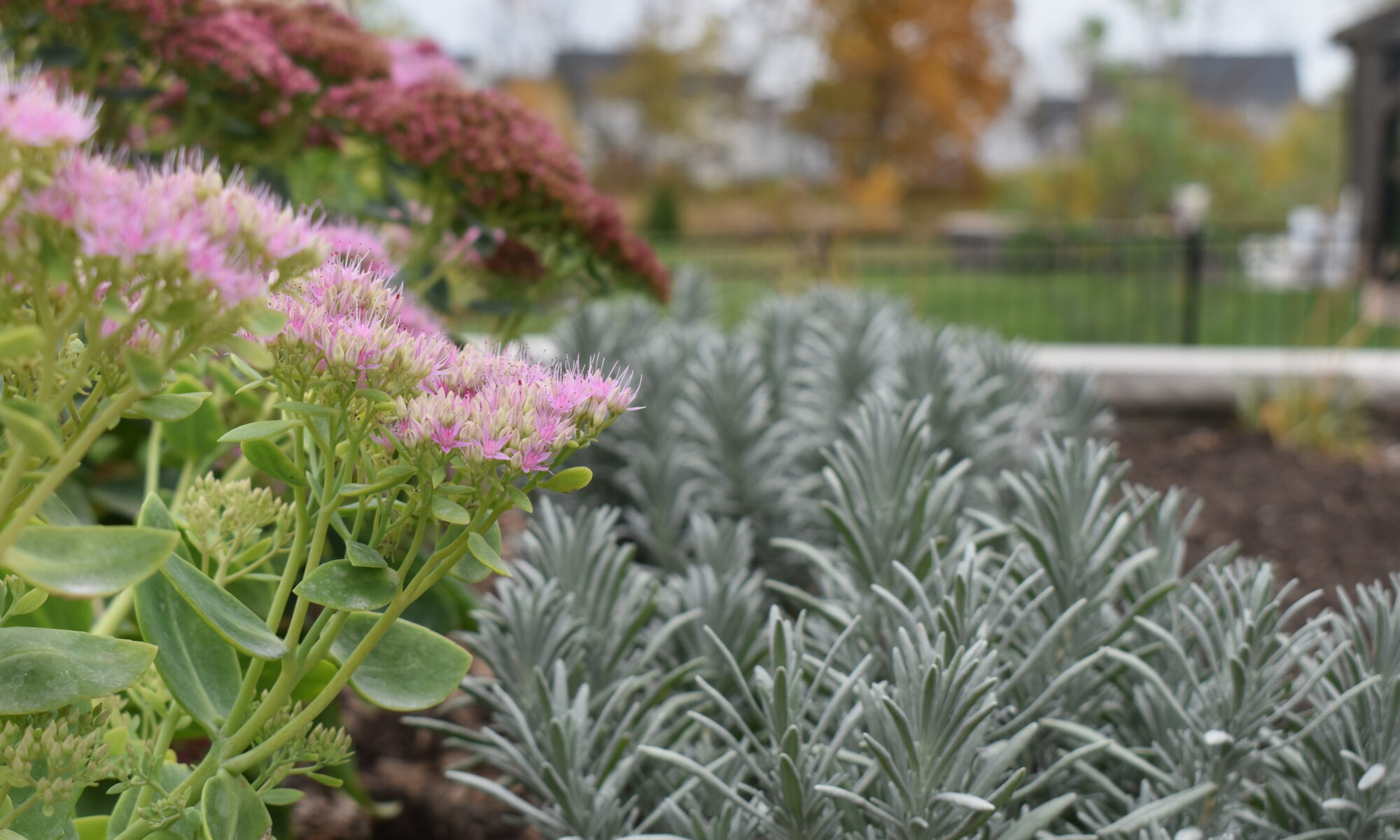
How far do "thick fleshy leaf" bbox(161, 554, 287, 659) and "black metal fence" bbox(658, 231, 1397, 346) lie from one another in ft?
16.0

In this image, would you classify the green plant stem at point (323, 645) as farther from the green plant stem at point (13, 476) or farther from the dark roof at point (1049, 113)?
the dark roof at point (1049, 113)

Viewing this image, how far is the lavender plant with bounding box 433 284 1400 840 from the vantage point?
1.08 meters

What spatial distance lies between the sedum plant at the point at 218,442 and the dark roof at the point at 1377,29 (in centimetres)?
1682

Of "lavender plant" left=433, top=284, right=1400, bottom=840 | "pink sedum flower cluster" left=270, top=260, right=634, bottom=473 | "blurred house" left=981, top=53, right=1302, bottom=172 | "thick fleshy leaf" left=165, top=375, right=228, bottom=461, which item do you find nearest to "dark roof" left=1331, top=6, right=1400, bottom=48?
"blurred house" left=981, top=53, right=1302, bottom=172

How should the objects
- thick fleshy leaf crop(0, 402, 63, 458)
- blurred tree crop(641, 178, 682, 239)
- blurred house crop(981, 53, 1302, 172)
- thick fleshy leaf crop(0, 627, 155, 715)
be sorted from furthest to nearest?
1. blurred house crop(981, 53, 1302, 172)
2. blurred tree crop(641, 178, 682, 239)
3. thick fleshy leaf crop(0, 627, 155, 715)
4. thick fleshy leaf crop(0, 402, 63, 458)

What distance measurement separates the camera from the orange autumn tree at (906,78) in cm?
3206

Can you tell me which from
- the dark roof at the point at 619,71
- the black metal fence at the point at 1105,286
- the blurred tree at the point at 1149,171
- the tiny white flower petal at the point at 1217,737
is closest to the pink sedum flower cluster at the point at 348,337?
the tiny white flower petal at the point at 1217,737

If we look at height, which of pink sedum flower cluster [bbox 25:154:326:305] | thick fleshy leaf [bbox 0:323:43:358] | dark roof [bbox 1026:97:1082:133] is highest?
dark roof [bbox 1026:97:1082:133]

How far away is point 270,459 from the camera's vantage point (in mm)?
912

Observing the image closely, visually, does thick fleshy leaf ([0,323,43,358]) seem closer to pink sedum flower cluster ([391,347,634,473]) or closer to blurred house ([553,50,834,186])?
pink sedum flower cluster ([391,347,634,473])

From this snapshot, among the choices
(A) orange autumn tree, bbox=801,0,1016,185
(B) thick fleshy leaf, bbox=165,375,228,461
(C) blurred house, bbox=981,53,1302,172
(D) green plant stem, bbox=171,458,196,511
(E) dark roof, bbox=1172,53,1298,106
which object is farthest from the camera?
(E) dark roof, bbox=1172,53,1298,106

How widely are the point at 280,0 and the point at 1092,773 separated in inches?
93.6

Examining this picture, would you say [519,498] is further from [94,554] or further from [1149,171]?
[1149,171]

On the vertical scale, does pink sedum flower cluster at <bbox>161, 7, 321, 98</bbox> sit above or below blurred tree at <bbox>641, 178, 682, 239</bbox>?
above
